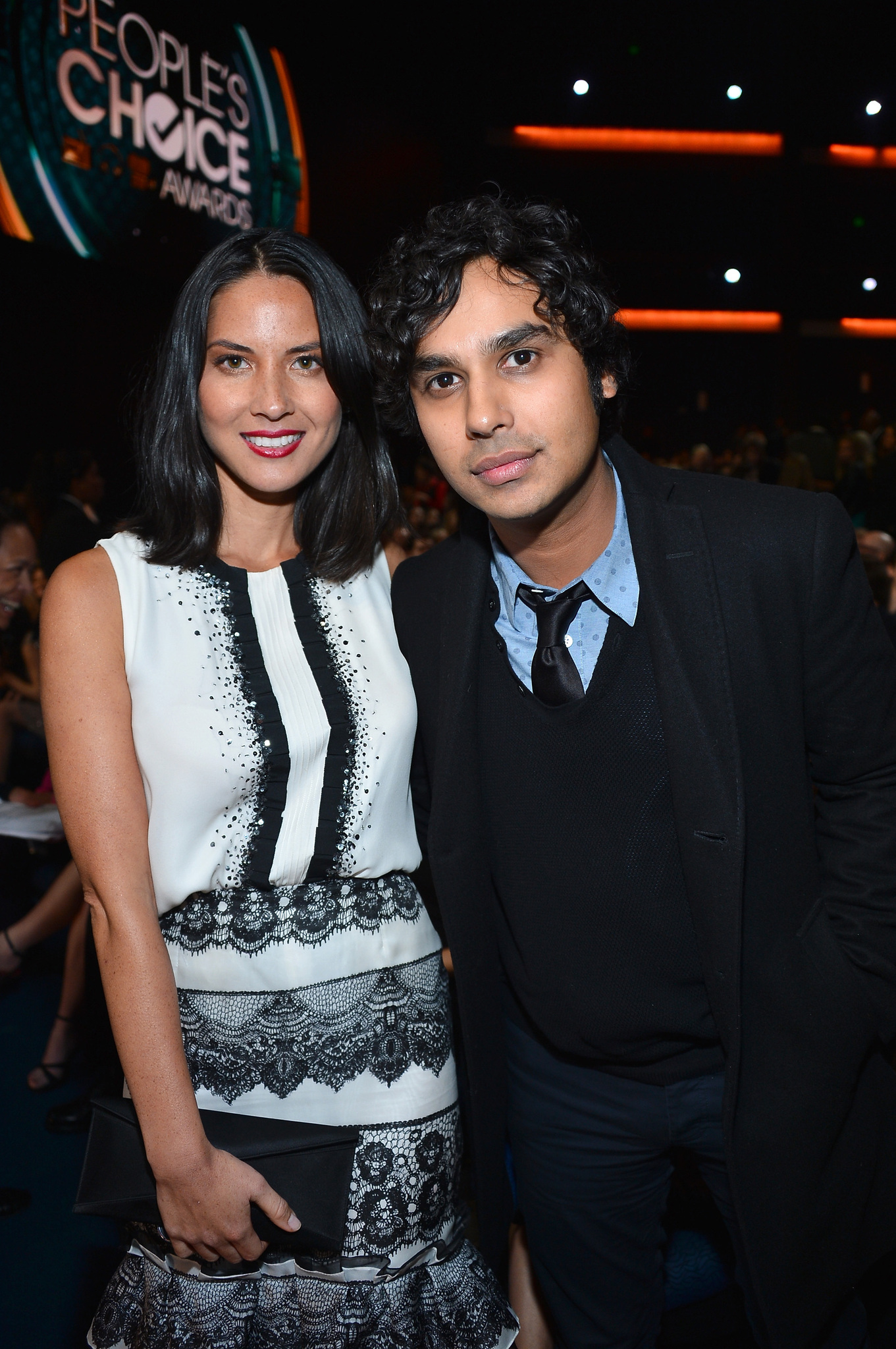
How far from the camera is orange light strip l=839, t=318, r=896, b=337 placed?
53.0 feet

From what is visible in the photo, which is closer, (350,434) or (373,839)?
(373,839)

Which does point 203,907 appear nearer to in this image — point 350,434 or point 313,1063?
point 313,1063

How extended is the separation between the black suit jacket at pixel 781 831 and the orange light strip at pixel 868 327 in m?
16.6

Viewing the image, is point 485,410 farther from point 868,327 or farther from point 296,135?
point 868,327

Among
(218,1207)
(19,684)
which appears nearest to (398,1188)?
(218,1207)

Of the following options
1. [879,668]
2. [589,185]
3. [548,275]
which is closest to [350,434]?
[548,275]

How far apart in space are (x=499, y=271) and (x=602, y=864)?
98cm

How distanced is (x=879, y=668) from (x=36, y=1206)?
270cm

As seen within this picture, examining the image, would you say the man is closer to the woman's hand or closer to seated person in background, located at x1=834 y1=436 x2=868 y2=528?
the woman's hand

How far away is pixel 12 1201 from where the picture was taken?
2.80 metres

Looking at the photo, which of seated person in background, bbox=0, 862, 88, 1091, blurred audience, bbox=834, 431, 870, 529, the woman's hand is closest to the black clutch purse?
the woman's hand

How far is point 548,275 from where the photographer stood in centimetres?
162

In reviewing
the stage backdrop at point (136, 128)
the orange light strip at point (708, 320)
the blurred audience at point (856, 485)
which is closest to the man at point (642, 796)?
the stage backdrop at point (136, 128)

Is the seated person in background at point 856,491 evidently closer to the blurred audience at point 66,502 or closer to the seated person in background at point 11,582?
the blurred audience at point 66,502
